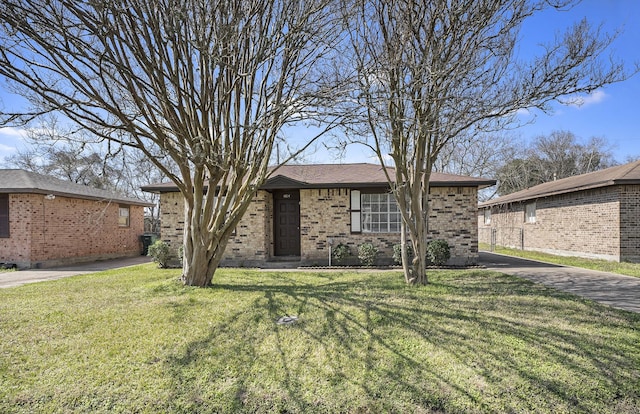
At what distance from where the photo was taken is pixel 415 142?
24.0ft

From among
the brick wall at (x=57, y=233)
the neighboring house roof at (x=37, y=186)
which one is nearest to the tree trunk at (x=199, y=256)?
the brick wall at (x=57, y=233)

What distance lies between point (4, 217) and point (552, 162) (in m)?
37.7

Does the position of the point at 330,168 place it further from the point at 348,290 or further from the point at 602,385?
the point at 602,385

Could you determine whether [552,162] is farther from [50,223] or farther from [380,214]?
[50,223]

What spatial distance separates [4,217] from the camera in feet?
39.8

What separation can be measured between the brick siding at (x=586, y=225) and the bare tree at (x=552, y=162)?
14.6 meters

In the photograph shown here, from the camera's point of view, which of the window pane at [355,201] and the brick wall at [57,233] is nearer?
the window pane at [355,201]

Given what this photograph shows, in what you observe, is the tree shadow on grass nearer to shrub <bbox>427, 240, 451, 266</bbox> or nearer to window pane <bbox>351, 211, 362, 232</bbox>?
shrub <bbox>427, 240, 451, 266</bbox>

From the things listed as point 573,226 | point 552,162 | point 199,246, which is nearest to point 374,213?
point 199,246

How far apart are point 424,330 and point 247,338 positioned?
2.28 metres

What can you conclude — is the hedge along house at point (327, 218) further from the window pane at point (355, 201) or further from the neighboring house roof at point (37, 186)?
the neighboring house roof at point (37, 186)

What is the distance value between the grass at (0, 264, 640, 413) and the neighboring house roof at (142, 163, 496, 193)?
514cm

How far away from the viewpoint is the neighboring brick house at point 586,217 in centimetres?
1141

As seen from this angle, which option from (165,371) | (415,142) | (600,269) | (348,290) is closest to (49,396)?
(165,371)
